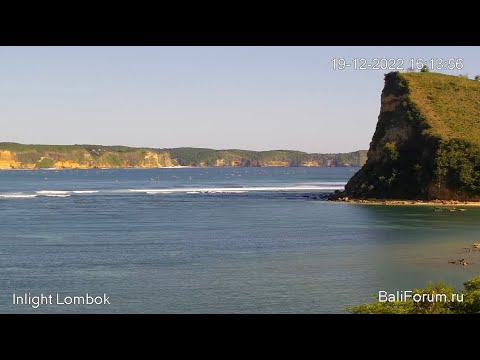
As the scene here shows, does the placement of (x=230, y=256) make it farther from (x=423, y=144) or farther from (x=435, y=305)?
(x=423, y=144)

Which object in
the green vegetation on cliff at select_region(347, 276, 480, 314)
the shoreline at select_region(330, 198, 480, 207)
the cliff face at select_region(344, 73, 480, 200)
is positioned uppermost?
the cliff face at select_region(344, 73, 480, 200)

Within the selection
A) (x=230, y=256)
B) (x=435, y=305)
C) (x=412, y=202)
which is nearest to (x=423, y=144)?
(x=412, y=202)

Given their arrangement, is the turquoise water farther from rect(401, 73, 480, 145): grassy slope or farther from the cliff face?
rect(401, 73, 480, 145): grassy slope

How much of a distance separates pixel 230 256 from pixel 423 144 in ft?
157

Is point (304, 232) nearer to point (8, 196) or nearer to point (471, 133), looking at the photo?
point (471, 133)

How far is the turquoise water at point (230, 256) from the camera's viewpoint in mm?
24562

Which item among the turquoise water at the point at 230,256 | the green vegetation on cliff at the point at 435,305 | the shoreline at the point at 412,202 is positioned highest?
the green vegetation on cliff at the point at 435,305

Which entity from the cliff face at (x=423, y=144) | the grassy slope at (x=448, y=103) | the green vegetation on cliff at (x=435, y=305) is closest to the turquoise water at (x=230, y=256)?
the green vegetation on cliff at (x=435, y=305)

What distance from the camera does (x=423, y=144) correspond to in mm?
77500

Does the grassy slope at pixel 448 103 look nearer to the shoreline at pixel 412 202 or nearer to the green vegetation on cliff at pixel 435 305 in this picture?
the shoreline at pixel 412 202

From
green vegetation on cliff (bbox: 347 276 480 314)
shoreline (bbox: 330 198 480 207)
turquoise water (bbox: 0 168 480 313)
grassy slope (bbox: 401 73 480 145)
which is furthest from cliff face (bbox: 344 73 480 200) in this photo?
green vegetation on cliff (bbox: 347 276 480 314)

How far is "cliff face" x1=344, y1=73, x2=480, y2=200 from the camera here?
7225cm

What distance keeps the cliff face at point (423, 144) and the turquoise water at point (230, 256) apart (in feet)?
25.6
